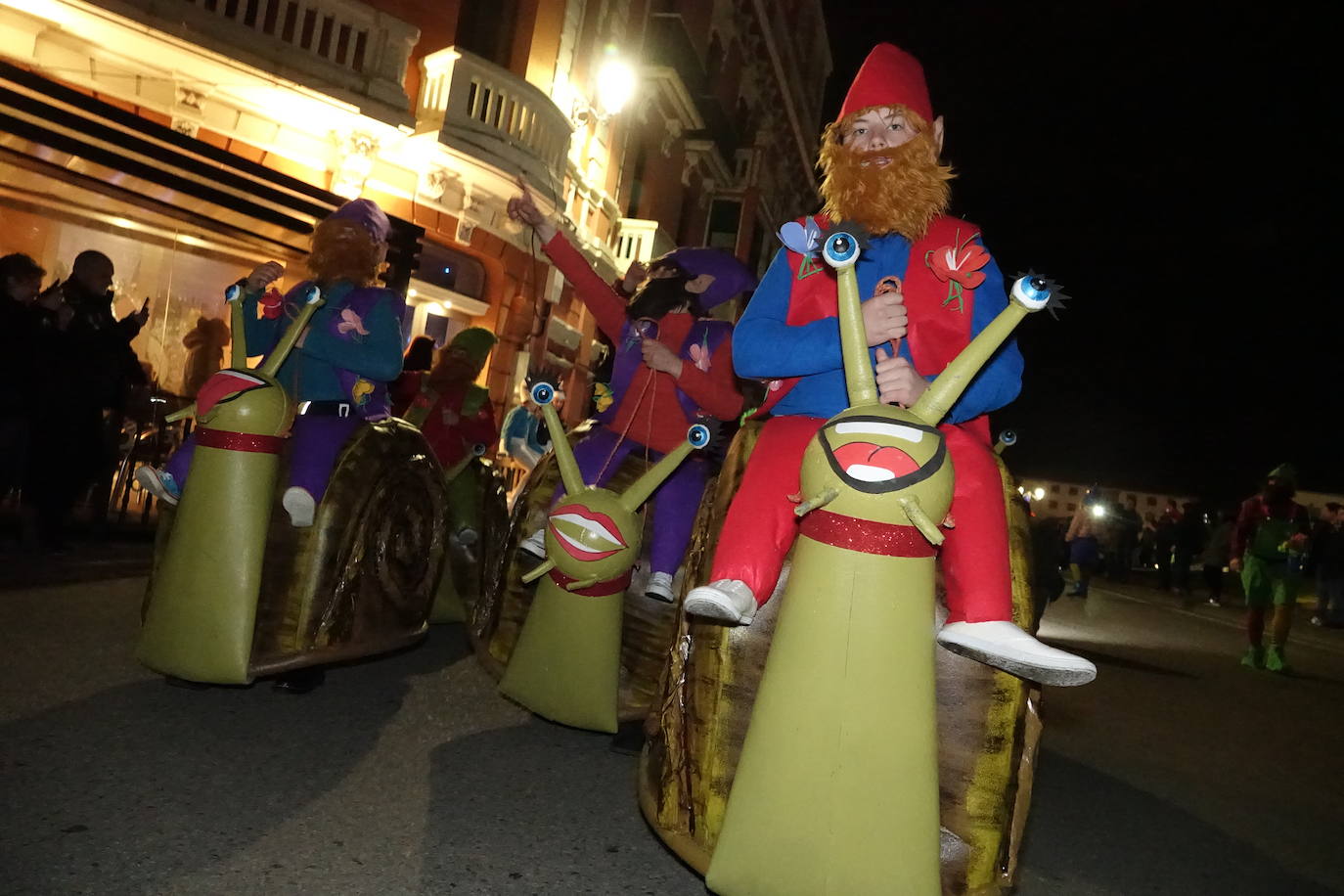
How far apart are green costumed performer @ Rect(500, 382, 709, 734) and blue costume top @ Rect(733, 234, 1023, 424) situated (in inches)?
27.4

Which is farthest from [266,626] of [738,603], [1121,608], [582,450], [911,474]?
[1121,608]

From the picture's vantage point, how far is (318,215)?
380 inches

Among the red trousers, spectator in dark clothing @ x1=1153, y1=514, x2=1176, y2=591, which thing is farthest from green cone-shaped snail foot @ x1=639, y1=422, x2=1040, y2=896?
spectator in dark clothing @ x1=1153, y1=514, x2=1176, y2=591

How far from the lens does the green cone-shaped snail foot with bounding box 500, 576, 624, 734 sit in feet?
9.90

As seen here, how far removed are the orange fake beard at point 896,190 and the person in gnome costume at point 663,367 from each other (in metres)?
1.08

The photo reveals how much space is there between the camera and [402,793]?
97.7 inches

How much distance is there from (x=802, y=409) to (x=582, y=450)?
4.85 ft

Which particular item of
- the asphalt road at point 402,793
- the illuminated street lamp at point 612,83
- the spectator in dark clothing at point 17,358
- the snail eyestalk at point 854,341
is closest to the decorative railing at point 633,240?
the illuminated street lamp at point 612,83

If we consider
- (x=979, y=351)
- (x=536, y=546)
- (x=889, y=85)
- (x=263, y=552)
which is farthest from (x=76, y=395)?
(x=979, y=351)

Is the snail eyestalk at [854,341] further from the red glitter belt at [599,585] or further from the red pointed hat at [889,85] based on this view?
the red glitter belt at [599,585]

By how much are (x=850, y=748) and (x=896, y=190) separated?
1.33 meters

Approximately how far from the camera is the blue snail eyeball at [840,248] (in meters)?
1.70

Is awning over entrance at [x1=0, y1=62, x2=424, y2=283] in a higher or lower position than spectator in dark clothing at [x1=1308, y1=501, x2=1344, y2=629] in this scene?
higher

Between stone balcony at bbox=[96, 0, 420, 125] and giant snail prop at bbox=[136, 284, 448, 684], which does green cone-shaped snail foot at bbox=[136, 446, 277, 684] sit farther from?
stone balcony at bbox=[96, 0, 420, 125]
